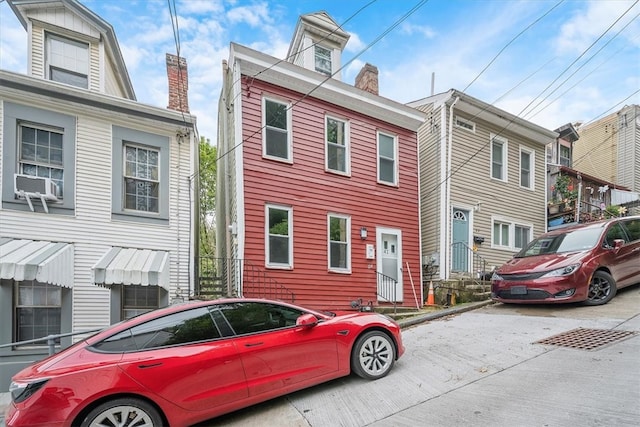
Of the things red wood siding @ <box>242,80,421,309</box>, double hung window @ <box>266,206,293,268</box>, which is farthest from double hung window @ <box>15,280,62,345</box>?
double hung window @ <box>266,206,293,268</box>

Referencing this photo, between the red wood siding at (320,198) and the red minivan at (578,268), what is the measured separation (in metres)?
3.49

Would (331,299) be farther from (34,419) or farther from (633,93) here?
(633,93)

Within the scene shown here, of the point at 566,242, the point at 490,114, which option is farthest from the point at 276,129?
the point at 490,114

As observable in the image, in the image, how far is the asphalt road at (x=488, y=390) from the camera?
3.29 m

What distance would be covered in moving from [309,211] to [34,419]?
721 cm

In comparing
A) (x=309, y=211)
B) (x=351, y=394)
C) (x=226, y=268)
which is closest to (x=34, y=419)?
(x=351, y=394)

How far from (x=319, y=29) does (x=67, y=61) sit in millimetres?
7157

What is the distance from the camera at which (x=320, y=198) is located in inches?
389

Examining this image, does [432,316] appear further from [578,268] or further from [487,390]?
[487,390]

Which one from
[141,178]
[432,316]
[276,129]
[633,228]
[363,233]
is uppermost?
[276,129]

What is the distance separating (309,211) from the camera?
966cm

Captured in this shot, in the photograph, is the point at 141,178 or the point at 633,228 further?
the point at 633,228

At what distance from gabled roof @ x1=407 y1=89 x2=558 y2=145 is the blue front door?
3.55 m

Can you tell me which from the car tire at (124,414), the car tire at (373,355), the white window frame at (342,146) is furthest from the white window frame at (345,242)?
the car tire at (124,414)
